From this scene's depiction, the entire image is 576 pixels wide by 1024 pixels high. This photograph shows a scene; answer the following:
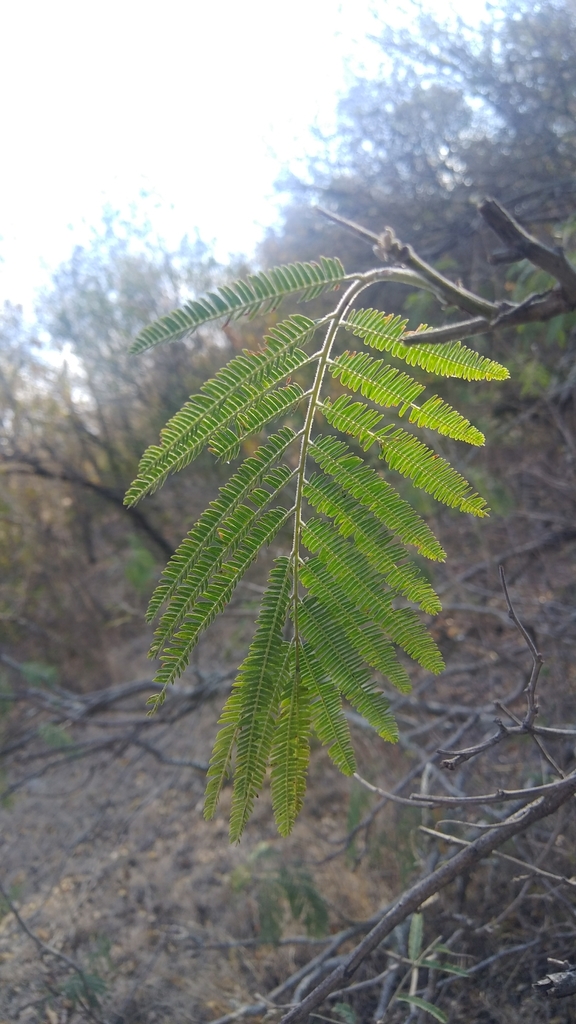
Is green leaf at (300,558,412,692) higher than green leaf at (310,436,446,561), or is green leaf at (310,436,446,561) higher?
green leaf at (310,436,446,561)

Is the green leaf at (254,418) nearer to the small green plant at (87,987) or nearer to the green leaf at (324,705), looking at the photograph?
the green leaf at (324,705)

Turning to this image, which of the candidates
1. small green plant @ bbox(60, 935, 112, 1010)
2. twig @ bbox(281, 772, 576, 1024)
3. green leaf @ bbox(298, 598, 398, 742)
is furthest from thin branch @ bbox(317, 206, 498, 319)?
small green plant @ bbox(60, 935, 112, 1010)

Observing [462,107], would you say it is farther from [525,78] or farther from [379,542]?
[379,542]

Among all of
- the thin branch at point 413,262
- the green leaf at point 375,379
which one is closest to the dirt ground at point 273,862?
the green leaf at point 375,379

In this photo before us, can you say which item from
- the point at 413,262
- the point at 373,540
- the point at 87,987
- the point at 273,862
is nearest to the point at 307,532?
the point at 373,540

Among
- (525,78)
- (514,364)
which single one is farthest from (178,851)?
(525,78)

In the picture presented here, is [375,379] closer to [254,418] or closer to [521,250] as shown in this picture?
[254,418]

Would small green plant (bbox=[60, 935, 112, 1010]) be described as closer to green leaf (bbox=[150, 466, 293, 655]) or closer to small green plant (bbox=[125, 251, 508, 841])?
small green plant (bbox=[125, 251, 508, 841])
